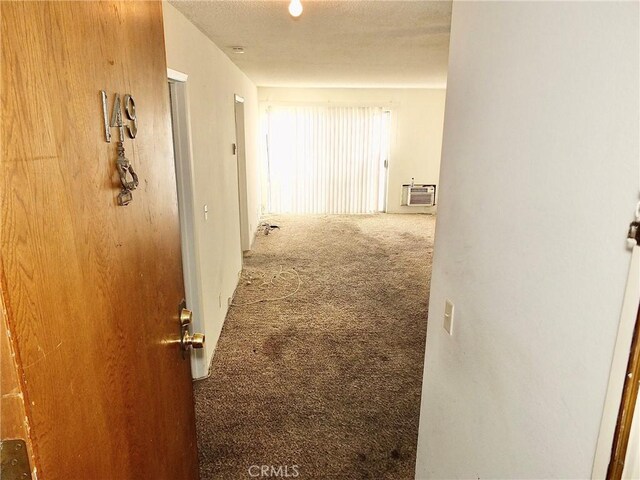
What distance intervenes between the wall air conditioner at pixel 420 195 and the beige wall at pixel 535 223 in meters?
6.46

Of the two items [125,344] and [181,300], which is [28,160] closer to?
[125,344]

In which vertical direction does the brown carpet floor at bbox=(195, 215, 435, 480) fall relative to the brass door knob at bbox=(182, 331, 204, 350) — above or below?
below

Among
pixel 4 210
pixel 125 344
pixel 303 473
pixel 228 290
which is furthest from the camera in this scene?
pixel 228 290

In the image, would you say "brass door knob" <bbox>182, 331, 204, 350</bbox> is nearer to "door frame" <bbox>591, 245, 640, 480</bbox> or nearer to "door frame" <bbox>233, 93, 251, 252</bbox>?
"door frame" <bbox>591, 245, 640, 480</bbox>

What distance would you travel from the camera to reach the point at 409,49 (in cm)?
329

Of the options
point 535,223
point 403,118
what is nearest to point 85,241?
point 535,223

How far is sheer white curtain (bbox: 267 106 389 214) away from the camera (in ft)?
24.1

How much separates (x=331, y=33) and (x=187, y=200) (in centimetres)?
149

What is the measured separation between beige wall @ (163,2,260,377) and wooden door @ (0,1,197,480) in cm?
130

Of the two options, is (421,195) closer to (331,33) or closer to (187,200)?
(331,33)

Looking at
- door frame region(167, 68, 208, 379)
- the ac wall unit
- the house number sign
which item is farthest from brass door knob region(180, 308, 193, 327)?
the ac wall unit

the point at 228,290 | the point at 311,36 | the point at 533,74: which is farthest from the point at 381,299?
the point at 533,74

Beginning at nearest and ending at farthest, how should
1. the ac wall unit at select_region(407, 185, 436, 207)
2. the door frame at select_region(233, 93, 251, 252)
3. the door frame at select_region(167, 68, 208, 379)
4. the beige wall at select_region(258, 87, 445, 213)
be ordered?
the door frame at select_region(167, 68, 208, 379), the door frame at select_region(233, 93, 251, 252), the beige wall at select_region(258, 87, 445, 213), the ac wall unit at select_region(407, 185, 436, 207)

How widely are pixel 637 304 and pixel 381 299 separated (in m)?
3.40
